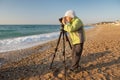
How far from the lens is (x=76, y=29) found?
21.7ft

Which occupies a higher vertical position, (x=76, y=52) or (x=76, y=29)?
(x=76, y=29)

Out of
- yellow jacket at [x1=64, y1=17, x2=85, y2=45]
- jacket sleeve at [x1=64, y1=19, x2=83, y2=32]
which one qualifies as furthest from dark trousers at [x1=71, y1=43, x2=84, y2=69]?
jacket sleeve at [x1=64, y1=19, x2=83, y2=32]

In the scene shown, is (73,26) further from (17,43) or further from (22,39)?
(22,39)

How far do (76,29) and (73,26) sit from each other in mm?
138

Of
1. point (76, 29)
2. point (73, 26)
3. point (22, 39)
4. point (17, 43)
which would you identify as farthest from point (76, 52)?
point (22, 39)

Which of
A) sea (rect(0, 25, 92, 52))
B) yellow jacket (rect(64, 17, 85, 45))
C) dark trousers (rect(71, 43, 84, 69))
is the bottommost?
sea (rect(0, 25, 92, 52))

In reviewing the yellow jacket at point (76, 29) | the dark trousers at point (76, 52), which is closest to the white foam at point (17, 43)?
the dark trousers at point (76, 52)

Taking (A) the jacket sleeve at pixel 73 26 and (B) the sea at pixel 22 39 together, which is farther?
(B) the sea at pixel 22 39

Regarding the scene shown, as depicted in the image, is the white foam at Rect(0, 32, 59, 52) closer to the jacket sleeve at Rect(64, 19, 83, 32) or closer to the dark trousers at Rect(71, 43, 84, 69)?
the dark trousers at Rect(71, 43, 84, 69)

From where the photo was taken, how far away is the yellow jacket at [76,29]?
6570 mm

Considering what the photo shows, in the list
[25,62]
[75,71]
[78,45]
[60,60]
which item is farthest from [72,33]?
[25,62]

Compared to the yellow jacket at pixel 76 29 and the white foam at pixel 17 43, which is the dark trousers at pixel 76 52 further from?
the white foam at pixel 17 43

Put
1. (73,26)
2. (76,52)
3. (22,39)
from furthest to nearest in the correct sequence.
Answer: (22,39), (76,52), (73,26)

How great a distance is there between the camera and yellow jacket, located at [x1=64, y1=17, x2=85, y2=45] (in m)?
6.57
